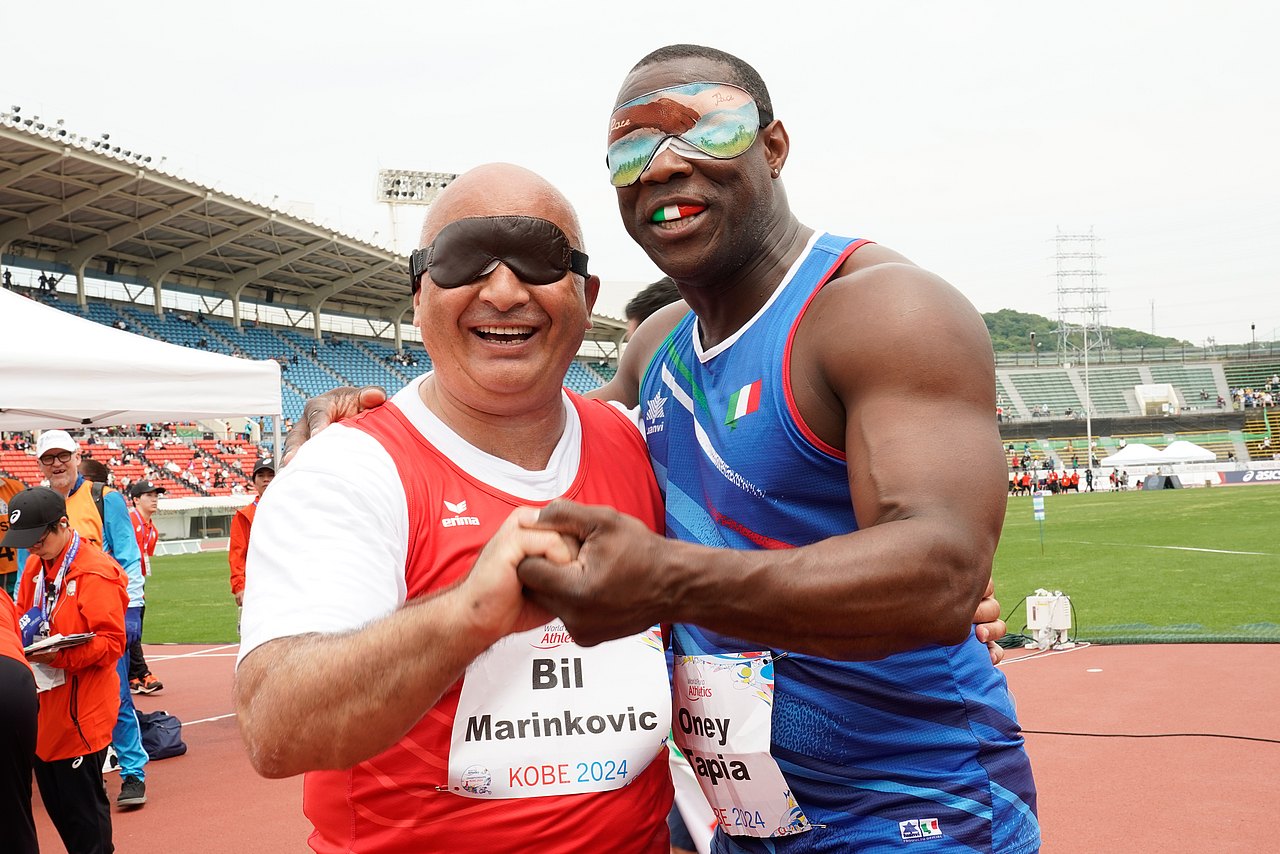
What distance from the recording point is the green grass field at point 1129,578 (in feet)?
43.5

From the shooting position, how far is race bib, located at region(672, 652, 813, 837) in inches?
82.3

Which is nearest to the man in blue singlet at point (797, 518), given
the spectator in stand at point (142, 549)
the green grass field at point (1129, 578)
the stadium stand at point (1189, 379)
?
the spectator in stand at point (142, 549)

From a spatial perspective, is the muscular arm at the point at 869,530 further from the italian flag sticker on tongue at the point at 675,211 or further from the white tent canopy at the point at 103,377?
the white tent canopy at the point at 103,377

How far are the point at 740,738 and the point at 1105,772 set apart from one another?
6048 mm

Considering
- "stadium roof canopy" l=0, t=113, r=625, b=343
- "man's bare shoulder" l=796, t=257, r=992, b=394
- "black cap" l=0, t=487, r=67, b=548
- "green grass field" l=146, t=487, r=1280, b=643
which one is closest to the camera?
"man's bare shoulder" l=796, t=257, r=992, b=394

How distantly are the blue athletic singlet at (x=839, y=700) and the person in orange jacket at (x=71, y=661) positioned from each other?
504 centimetres

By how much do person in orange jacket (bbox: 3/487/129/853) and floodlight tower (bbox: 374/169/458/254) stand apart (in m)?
55.4

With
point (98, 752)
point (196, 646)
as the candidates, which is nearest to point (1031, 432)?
point (196, 646)

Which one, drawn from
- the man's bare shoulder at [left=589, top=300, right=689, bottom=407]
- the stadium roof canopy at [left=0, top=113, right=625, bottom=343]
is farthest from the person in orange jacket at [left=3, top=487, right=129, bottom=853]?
the stadium roof canopy at [left=0, top=113, right=625, bottom=343]

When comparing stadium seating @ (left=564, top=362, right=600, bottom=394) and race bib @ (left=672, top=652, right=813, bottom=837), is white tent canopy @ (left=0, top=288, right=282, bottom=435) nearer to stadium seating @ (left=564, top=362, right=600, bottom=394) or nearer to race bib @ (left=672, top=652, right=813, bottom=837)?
race bib @ (left=672, top=652, right=813, bottom=837)

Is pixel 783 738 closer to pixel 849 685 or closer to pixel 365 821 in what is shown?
pixel 849 685

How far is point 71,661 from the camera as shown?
5.82 metres

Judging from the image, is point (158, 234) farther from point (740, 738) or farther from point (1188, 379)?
point (1188, 379)

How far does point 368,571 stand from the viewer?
5.58 feet
